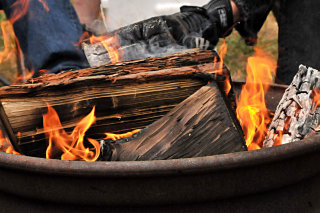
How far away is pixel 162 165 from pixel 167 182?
0.06m

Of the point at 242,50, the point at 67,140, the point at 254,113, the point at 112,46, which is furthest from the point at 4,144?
the point at 242,50

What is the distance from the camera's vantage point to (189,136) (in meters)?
1.04

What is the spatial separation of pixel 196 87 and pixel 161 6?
1081mm

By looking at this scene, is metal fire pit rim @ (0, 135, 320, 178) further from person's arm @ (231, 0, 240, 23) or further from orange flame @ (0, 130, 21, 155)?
person's arm @ (231, 0, 240, 23)

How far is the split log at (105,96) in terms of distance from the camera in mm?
1108

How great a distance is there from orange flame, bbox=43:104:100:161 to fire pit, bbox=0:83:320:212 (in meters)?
0.24

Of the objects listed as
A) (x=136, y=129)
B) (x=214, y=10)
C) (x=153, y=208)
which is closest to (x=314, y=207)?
(x=153, y=208)

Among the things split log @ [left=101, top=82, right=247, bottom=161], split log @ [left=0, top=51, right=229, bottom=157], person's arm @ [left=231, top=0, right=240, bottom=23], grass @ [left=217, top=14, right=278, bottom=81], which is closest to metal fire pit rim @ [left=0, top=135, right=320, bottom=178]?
split log @ [left=101, top=82, right=247, bottom=161]

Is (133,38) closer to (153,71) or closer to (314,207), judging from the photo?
(153,71)

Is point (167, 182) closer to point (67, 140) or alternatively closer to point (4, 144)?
point (67, 140)

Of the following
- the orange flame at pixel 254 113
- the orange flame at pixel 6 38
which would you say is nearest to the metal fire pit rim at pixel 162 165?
the orange flame at pixel 254 113

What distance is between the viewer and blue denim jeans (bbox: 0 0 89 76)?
179 centimetres

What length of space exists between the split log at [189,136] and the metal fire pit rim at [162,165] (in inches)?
7.8

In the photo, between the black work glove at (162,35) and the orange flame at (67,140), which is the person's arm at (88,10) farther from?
the orange flame at (67,140)
